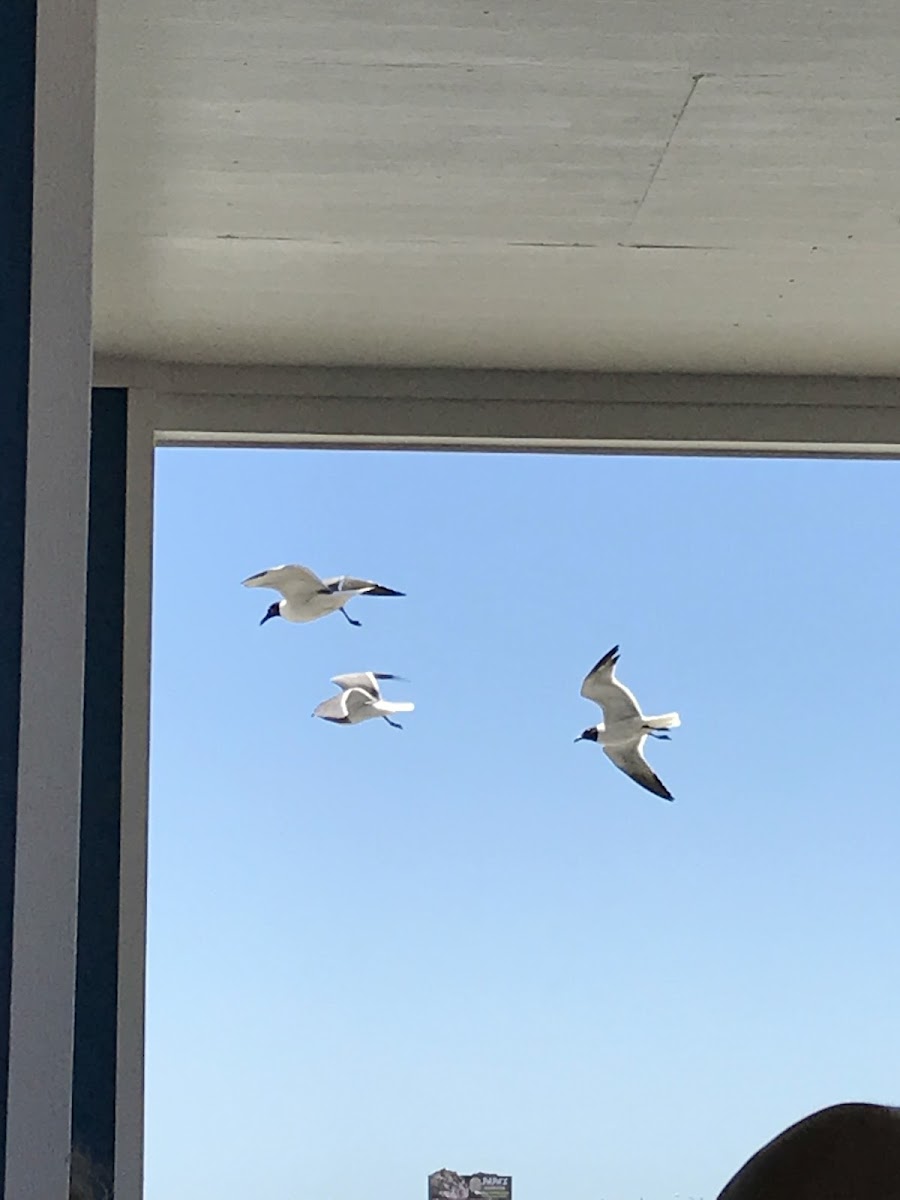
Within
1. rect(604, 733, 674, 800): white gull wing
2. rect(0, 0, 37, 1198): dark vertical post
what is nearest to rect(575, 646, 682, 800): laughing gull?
rect(604, 733, 674, 800): white gull wing

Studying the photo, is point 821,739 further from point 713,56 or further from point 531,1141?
point 713,56

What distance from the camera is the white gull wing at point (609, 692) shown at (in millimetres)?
2537

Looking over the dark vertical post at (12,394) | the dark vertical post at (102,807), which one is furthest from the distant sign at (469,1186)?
the dark vertical post at (12,394)

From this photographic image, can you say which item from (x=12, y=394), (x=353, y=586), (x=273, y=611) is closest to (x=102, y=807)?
(x=273, y=611)

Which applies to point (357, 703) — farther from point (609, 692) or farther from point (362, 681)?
point (609, 692)

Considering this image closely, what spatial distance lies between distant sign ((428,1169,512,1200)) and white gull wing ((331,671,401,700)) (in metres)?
0.76

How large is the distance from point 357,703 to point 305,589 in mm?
210

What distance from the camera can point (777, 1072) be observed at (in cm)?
258

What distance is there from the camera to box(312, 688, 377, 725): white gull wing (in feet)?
8.35

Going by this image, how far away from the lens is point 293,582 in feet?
Result: 8.11

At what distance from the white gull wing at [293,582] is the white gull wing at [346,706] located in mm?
179

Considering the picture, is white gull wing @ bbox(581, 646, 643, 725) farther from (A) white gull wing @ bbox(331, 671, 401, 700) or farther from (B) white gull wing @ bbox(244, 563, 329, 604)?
(B) white gull wing @ bbox(244, 563, 329, 604)

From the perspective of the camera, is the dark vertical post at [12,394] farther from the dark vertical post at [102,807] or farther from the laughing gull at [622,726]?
the laughing gull at [622,726]

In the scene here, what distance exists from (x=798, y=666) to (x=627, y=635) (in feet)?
0.96
